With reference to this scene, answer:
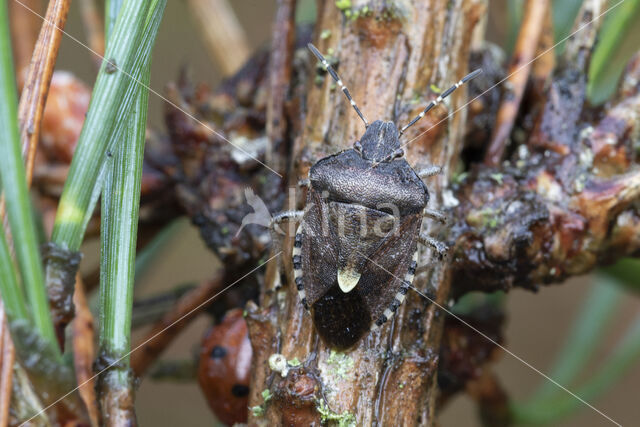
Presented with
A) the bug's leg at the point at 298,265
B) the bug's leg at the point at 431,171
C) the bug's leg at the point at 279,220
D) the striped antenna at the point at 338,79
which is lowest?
the bug's leg at the point at 298,265

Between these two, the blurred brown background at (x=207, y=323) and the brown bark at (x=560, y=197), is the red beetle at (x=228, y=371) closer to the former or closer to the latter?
the brown bark at (x=560, y=197)

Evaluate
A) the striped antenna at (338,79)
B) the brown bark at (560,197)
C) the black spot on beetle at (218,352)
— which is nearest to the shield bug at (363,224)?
the striped antenna at (338,79)

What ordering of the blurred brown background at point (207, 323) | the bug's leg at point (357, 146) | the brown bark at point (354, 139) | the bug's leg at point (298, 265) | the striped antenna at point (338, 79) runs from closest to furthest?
the brown bark at point (354, 139), the bug's leg at point (298, 265), the striped antenna at point (338, 79), the bug's leg at point (357, 146), the blurred brown background at point (207, 323)

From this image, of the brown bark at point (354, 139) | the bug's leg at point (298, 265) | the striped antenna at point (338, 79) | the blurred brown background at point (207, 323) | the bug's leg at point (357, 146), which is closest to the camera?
the brown bark at point (354, 139)

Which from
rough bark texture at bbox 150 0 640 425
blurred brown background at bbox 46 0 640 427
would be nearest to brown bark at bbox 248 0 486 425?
rough bark texture at bbox 150 0 640 425

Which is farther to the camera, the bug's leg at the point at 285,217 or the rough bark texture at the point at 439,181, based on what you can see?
the bug's leg at the point at 285,217

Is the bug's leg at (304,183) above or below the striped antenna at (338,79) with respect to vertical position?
below
